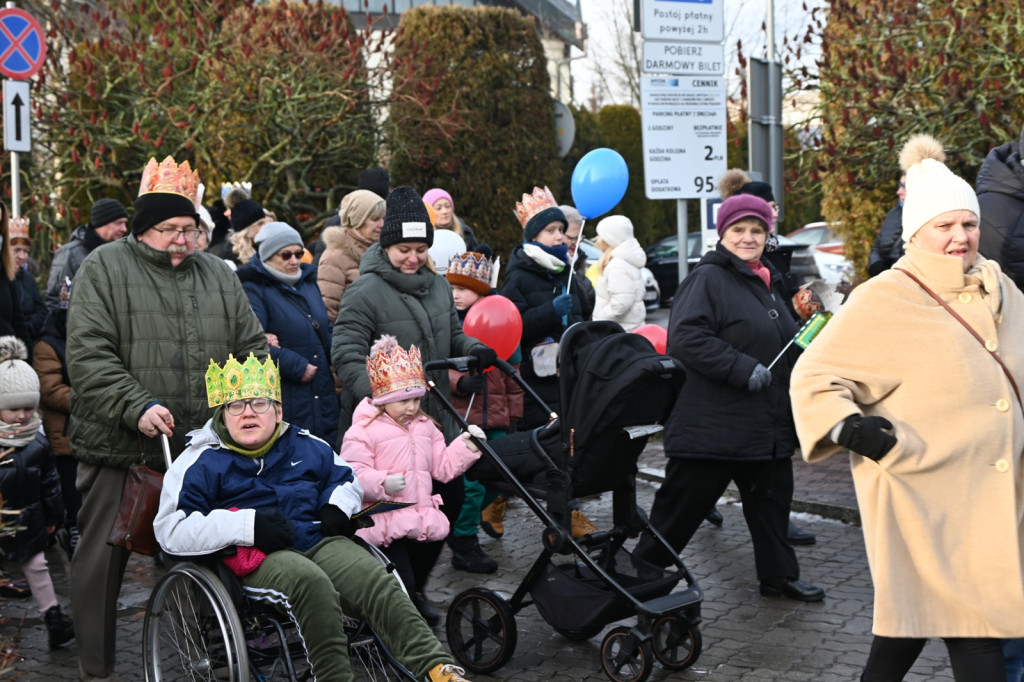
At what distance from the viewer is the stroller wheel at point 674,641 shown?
5.54 m

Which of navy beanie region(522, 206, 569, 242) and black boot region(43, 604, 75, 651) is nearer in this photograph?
black boot region(43, 604, 75, 651)

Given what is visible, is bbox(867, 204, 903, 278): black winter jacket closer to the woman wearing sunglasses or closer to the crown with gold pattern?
the woman wearing sunglasses

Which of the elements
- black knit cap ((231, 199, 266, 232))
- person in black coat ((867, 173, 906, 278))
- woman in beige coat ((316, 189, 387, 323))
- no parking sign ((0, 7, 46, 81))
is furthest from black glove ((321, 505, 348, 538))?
no parking sign ((0, 7, 46, 81))

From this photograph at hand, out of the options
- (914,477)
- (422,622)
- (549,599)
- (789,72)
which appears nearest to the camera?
(914,477)

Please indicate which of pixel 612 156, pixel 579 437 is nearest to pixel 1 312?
pixel 579 437

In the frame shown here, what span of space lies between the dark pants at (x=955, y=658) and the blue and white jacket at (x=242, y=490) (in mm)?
2073

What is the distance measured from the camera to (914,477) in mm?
4191

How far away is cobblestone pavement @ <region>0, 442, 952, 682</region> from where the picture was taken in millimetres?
5637

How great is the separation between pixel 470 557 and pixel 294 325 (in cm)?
172

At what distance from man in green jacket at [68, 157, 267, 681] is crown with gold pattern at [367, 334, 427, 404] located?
2.31 feet

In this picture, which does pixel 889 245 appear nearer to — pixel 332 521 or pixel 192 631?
pixel 332 521

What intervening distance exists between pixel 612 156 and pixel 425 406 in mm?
3837

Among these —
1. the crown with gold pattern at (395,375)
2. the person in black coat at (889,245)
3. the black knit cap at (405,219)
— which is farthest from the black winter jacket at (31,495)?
the person in black coat at (889,245)

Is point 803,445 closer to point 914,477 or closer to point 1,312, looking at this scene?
point 914,477
